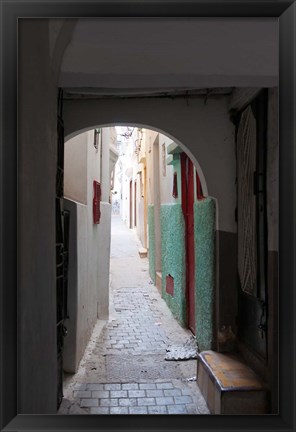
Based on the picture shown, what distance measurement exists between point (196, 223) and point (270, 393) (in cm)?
240

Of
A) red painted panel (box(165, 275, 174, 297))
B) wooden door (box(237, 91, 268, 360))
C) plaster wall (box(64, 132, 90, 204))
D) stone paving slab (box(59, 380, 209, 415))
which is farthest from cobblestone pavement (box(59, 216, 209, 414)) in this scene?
plaster wall (box(64, 132, 90, 204))

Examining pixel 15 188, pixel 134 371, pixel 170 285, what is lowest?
pixel 134 371

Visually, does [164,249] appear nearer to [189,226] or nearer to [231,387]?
[189,226]

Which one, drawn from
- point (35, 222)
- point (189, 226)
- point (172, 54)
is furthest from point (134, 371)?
point (172, 54)

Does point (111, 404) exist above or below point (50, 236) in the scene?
below

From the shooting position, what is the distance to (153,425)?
1.47 metres

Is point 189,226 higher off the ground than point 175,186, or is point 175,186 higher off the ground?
point 175,186

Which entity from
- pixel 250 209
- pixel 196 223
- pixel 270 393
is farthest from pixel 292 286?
pixel 196 223

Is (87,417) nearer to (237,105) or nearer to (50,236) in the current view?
(50,236)

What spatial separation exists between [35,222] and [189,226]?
458 cm

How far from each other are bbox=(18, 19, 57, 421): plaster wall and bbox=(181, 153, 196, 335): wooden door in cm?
386

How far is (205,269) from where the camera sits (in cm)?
482

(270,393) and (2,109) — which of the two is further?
(270,393)

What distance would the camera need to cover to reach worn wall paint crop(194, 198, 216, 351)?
4.61 meters
